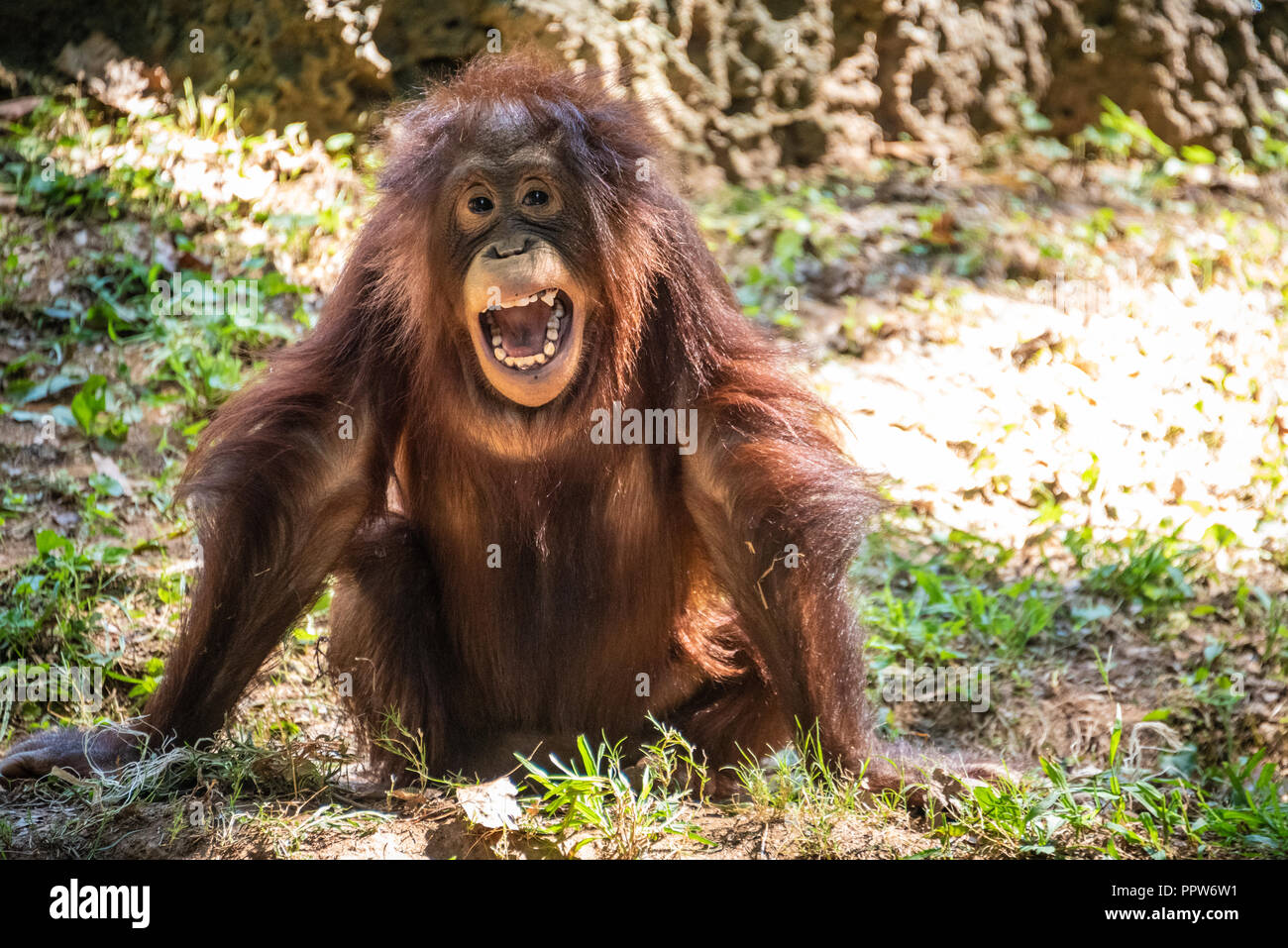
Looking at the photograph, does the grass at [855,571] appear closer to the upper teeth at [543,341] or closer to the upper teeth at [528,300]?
the upper teeth at [543,341]

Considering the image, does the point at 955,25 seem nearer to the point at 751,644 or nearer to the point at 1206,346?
the point at 1206,346

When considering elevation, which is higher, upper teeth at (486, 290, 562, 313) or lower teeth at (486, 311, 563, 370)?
upper teeth at (486, 290, 562, 313)

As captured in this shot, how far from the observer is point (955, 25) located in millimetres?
8398

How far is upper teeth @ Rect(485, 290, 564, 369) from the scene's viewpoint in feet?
11.8

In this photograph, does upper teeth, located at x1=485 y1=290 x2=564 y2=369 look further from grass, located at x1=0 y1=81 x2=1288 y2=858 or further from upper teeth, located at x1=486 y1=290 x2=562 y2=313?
grass, located at x1=0 y1=81 x2=1288 y2=858

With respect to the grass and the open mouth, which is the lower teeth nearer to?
the open mouth

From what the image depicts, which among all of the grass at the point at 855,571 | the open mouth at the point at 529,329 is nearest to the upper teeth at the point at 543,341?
the open mouth at the point at 529,329

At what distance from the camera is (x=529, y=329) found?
3.71 metres

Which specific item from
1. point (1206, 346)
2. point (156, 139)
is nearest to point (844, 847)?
point (1206, 346)

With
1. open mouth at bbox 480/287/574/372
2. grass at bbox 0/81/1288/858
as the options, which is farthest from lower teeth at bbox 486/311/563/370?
grass at bbox 0/81/1288/858

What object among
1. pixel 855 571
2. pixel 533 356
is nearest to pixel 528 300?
pixel 533 356

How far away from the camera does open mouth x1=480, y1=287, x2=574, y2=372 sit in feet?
11.8

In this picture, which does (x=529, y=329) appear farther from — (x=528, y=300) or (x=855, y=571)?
(x=855, y=571)

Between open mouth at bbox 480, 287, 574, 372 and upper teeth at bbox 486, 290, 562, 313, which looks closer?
upper teeth at bbox 486, 290, 562, 313
